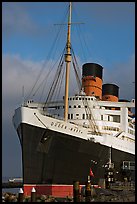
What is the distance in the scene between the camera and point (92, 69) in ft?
132

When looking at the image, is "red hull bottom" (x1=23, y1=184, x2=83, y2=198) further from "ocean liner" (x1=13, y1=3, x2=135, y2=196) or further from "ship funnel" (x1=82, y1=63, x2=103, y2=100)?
"ship funnel" (x1=82, y1=63, x2=103, y2=100)

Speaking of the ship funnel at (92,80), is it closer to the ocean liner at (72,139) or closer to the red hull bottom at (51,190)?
the ocean liner at (72,139)

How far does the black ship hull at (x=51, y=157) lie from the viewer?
29047 millimetres

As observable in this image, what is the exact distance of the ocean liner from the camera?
29188 millimetres

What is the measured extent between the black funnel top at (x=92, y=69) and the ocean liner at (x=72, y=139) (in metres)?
3.47

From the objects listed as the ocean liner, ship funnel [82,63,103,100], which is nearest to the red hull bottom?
the ocean liner

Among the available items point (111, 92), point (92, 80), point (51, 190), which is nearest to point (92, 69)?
point (92, 80)

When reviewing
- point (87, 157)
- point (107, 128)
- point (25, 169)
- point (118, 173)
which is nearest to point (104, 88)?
point (107, 128)

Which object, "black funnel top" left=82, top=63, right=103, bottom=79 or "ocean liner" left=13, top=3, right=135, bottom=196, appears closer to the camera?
"ocean liner" left=13, top=3, right=135, bottom=196

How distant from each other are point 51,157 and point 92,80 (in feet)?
43.4

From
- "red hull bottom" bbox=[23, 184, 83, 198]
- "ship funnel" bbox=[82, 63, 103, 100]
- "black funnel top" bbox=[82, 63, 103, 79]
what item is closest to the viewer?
"red hull bottom" bbox=[23, 184, 83, 198]

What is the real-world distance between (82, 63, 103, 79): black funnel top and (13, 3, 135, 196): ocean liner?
347 centimetres

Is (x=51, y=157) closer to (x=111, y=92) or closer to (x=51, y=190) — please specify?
(x=51, y=190)

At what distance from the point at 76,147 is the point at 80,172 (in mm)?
2024
